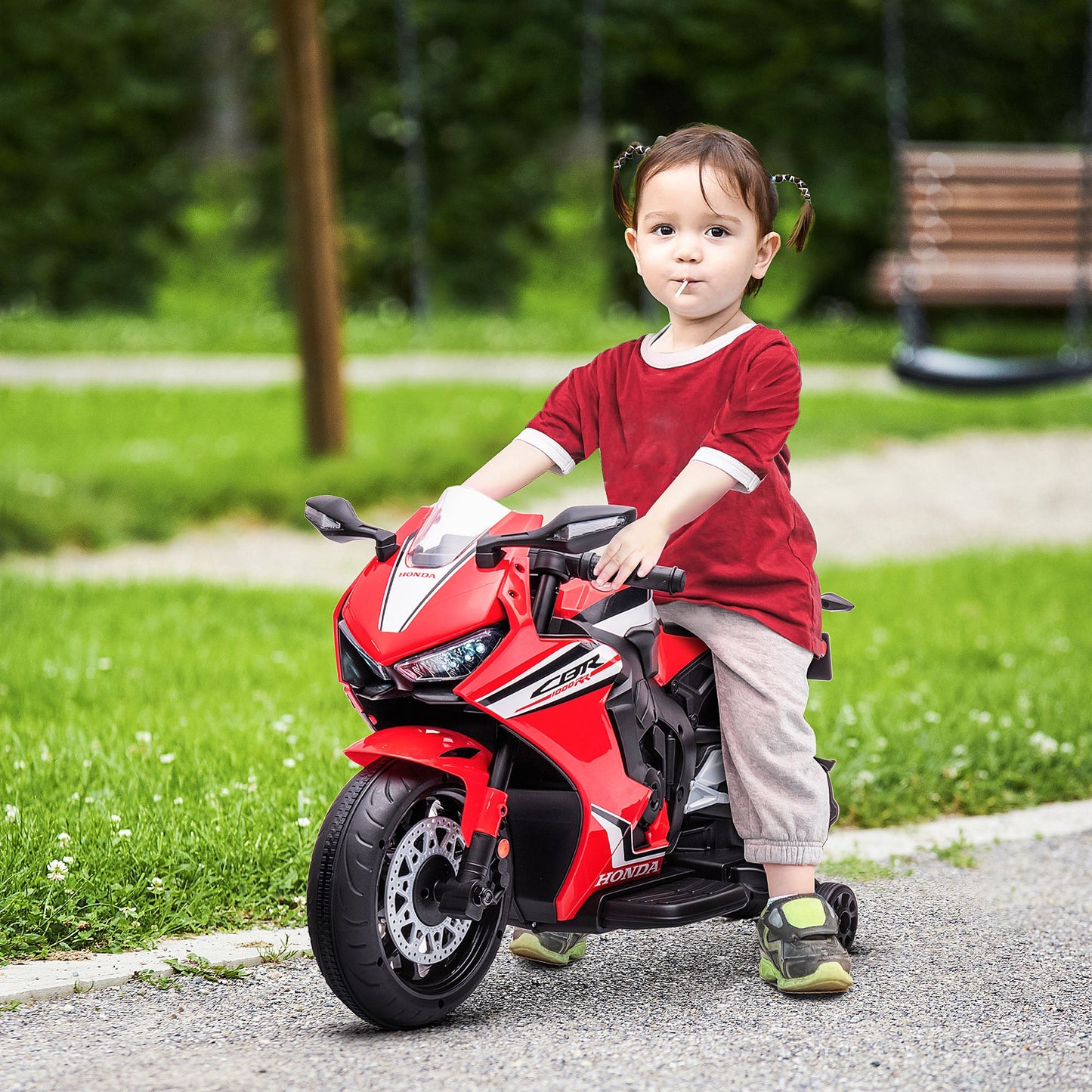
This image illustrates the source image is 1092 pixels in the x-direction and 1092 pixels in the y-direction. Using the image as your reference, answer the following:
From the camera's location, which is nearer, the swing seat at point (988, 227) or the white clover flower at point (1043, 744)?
the white clover flower at point (1043, 744)

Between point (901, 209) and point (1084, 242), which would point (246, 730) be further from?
point (901, 209)

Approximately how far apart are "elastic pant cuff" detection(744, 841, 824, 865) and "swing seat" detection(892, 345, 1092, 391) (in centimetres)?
537

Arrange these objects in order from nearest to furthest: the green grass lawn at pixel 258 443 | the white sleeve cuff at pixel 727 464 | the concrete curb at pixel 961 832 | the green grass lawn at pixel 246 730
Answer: the white sleeve cuff at pixel 727 464 < the green grass lawn at pixel 246 730 < the concrete curb at pixel 961 832 < the green grass lawn at pixel 258 443

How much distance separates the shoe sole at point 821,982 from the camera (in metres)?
2.97

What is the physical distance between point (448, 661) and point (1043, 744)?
267cm

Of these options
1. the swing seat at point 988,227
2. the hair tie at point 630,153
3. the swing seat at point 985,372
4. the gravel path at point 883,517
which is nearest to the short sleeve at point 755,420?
the hair tie at point 630,153

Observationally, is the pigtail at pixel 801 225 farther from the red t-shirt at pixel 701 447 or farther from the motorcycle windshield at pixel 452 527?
the motorcycle windshield at pixel 452 527

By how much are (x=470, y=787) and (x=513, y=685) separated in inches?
8.5

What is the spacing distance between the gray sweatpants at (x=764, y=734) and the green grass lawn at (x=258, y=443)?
20.2 feet

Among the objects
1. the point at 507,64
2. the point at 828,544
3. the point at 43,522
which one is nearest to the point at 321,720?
the point at 43,522

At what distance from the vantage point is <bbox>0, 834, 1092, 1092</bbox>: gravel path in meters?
2.60

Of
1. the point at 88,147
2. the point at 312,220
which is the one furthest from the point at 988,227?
the point at 88,147

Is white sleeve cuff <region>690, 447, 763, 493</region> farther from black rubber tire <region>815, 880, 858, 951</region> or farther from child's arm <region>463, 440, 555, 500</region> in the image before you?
black rubber tire <region>815, 880, 858, 951</region>

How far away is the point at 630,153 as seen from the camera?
10.0ft
